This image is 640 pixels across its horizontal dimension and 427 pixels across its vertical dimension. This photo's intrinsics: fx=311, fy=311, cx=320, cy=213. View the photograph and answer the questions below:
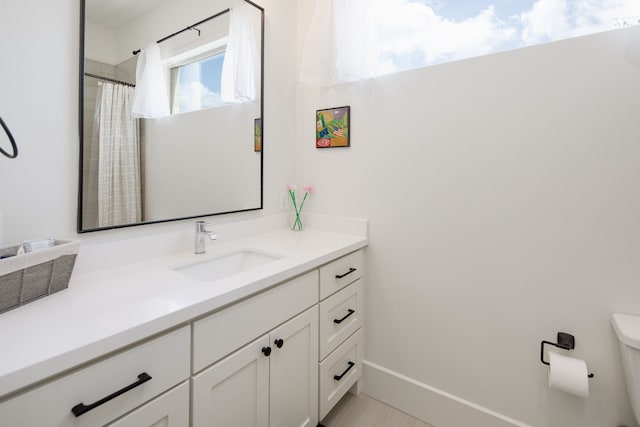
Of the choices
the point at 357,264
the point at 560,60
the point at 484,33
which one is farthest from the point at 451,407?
the point at 484,33

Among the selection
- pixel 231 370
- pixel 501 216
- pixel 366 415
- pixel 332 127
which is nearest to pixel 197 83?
pixel 332 127

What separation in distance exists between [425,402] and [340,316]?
2.11ft

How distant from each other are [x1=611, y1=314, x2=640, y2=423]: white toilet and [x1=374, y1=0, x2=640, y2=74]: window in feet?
3.55

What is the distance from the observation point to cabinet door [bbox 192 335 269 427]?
2.97 ft

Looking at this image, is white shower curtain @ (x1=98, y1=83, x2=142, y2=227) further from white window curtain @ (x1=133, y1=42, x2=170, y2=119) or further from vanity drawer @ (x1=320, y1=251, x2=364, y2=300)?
vanity drawer @ (x1=320, y1=251, x2=364, y2=300)

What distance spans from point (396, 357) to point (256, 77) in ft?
5.68

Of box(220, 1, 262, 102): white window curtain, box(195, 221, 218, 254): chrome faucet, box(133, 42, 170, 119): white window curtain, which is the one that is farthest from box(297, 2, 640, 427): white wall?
box(133, 42, 170, 119): white window curtain

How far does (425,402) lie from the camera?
160 cm

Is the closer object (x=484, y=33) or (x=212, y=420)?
(x=212, y=420)

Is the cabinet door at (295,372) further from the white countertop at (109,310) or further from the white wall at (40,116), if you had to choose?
the white wall at (40,116)

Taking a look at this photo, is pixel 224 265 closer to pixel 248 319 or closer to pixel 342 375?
pixel 248 319

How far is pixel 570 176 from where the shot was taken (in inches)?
48.3

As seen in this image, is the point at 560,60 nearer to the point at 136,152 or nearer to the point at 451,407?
the point at 451,407

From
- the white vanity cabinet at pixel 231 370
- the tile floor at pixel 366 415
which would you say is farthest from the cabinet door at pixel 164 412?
the tile floor at pixel 366 415
